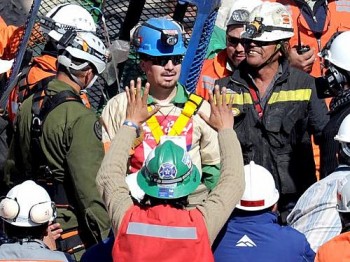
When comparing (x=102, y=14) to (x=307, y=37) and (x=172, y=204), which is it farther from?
(x=172, y=204)

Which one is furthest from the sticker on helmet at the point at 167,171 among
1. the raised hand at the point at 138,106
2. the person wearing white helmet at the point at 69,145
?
the person wearing white helmet at the point at 69,145

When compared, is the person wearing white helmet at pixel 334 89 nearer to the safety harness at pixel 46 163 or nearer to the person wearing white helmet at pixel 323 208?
the person wearing white helmet at pixel 323 208

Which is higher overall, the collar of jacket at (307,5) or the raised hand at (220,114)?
the raised hand at (220,114)

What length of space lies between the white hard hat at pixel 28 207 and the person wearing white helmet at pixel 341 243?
5.23ft

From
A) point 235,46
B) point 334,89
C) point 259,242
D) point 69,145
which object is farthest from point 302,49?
point 259,242

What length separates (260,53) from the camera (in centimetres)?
773

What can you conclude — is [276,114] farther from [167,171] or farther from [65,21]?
[167,171]


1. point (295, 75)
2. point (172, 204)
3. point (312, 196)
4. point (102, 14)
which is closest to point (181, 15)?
point (102, 14)

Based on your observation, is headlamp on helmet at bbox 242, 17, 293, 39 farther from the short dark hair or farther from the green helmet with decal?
the green helmet with decal

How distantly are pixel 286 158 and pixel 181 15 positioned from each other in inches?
62.0

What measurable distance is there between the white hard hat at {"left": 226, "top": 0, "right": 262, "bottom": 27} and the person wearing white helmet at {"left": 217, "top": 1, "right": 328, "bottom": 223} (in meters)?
0.29

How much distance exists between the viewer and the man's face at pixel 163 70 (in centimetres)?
673

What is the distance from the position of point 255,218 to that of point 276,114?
1.64 meters

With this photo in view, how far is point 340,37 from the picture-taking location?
763cm
